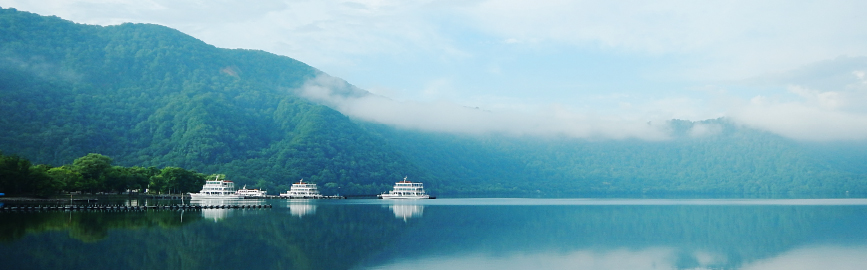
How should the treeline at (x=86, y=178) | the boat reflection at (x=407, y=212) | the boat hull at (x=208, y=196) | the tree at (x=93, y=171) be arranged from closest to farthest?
the boat reflection at (x=407, y=212) → the treeline at (x=86, y=178) → the tree at (x=93, y=171) → the boat hull at (x=208, y=196)

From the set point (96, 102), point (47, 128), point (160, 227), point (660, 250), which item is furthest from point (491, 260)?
point (96, 102)

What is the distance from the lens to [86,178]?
91.8 m

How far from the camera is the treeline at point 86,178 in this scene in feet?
234

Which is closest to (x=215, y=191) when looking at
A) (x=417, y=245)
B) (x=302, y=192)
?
(x=302, y=192)

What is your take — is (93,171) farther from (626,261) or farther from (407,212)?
(626,261)

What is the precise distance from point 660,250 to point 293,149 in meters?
155

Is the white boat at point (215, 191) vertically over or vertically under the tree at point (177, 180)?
under

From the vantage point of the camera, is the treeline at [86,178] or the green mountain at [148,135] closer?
the treeline at [86,178]

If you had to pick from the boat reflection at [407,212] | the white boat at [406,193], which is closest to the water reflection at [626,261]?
the boat reflection at [407,212]

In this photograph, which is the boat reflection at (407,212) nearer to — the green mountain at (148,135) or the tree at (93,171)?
the tree at (93,171)

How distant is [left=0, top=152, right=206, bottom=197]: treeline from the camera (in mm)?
71438

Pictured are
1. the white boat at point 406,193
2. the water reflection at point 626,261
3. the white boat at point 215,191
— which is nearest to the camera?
the water reflection at point 626,261

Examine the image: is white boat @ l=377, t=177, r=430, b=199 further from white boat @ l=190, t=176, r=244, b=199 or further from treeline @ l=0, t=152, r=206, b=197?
treeline @ l=0, t=152, r=206, b=197

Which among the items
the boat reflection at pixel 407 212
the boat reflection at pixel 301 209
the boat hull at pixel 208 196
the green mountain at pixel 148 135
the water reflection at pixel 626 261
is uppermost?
the green mountain at pixel 148 135
